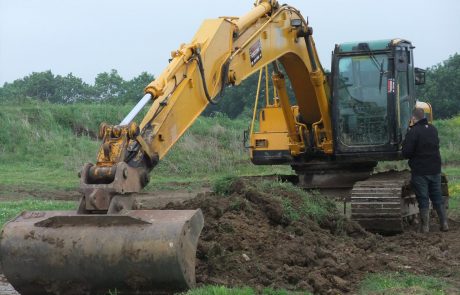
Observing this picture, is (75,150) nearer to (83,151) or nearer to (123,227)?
(83,151)

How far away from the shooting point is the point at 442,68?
54.9 metres

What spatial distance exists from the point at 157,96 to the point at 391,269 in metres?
3.04

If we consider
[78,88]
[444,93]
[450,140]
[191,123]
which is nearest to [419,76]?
[191,123]

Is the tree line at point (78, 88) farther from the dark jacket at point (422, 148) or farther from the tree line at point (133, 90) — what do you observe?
the dark jacket at point (422, 148)

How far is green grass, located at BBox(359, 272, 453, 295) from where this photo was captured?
6.74 m

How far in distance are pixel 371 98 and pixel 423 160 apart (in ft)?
4.86

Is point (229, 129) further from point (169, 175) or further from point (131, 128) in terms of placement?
point (131, 128)

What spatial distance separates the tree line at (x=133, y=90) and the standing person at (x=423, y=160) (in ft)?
129

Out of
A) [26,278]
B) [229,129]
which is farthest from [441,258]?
[229,129]

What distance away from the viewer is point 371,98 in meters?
12.3

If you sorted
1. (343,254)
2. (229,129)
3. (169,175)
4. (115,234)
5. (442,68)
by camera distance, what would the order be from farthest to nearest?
(442,68) → (229,129) → (169,175) → (343,254) → (115,234)

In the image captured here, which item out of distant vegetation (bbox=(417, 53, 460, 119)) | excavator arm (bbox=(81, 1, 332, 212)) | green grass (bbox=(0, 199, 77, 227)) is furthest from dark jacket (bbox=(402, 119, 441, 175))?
distant vegetation (bbox=(417, 53, 460, 119))

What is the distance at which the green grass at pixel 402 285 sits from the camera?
6.74 m

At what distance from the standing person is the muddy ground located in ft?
3.28
